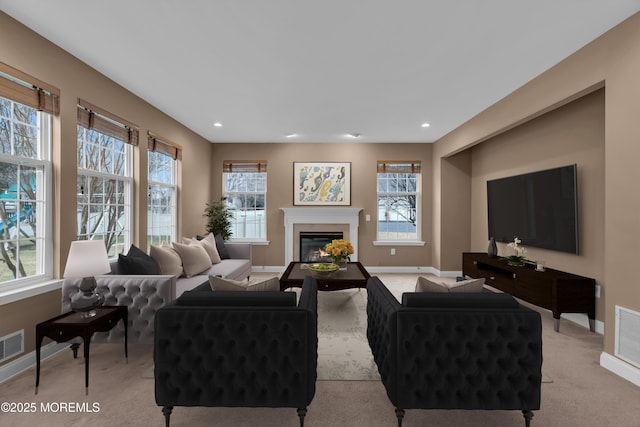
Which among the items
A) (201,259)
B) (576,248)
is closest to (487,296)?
(576,248)

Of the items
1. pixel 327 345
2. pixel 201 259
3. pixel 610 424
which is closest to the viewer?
pixel 610 424

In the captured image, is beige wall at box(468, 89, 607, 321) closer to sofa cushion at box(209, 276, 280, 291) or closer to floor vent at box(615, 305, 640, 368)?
floor vent at box(615, 305, 640, 368)

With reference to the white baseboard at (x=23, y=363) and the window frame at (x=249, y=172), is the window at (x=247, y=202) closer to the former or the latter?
the window frame at (x=249, y=172)

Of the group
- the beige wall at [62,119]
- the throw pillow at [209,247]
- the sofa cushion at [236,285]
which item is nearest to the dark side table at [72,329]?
the beige wall at [62,119]

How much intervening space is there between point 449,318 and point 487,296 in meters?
0.30

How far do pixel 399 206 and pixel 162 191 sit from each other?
4536 mm

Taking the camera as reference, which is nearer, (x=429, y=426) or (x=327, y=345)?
(x=429, y=426)

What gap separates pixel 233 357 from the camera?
1764 mm

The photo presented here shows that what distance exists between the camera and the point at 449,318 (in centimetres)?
174

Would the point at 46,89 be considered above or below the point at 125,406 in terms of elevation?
above

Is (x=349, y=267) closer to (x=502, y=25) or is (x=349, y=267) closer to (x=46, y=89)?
(x=502, y=25)

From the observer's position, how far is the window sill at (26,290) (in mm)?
2294

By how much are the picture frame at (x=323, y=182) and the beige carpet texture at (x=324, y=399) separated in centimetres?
381

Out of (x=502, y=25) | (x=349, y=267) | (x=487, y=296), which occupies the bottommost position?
(x=349, y=267)
